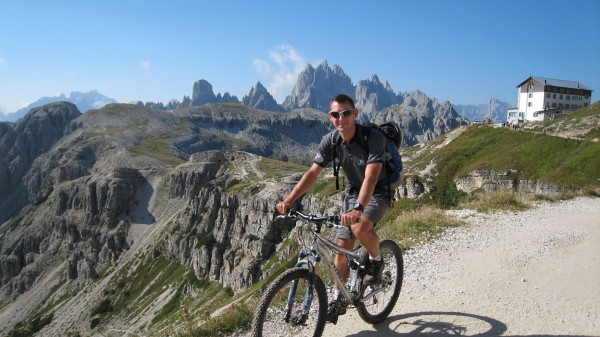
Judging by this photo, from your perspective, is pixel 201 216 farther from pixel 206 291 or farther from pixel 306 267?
pixel 306 267

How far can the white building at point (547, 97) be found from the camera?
10581 cm

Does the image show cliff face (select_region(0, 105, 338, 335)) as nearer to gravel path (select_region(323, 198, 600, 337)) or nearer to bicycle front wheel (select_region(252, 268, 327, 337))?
gravel path (select_region(323, 198, 600, 337))

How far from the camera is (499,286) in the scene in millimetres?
10250

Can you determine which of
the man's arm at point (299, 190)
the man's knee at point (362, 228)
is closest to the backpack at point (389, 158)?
the man's arm at point (299, 190)

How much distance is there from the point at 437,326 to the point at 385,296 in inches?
51.2

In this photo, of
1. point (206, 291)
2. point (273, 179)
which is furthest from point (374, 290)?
point (273, 179)

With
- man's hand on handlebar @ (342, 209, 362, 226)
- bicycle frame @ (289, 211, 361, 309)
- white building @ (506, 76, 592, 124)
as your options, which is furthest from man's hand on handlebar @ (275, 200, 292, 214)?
white building @ (506, 76, 592, 124)

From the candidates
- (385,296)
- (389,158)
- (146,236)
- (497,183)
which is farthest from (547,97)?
(146,236)

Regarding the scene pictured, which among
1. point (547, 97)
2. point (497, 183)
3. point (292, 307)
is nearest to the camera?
point (292, 307)

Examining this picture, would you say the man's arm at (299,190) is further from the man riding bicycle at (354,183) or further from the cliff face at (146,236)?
the cliff face at (146,236)

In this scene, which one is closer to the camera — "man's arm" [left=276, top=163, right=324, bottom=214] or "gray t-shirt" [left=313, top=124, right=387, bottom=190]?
"gray t-shirt" [left=313, top=124, right=387, bottom=190]

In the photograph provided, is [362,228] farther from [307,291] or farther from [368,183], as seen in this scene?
[307,291]

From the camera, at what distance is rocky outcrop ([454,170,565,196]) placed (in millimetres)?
42069

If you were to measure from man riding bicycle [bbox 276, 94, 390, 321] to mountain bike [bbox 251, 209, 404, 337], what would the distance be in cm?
19
